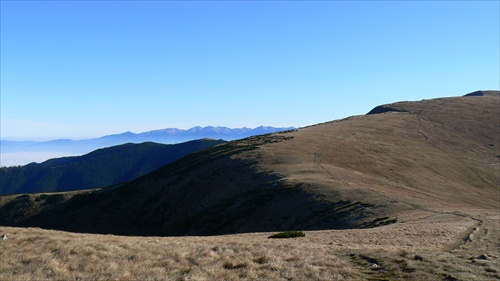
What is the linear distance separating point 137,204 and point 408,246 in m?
70.6

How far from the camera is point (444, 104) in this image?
182 meters

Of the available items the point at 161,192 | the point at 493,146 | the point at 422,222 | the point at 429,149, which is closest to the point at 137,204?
the point at 161,192

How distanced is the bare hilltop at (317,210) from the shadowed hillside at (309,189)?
0.33m

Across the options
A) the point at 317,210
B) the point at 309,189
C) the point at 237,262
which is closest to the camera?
the point at 237,262

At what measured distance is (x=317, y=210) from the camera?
1887 inches

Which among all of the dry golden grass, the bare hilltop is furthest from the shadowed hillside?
the dry golden grass

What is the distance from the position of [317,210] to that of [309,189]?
26.9ft

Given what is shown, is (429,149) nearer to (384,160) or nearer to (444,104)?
(384,160)

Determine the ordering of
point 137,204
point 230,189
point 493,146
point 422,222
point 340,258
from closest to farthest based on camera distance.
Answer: point 340,258, point 422,222, point 230,189, point 137,204, point 493,146

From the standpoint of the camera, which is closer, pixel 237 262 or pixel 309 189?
pixel 237 262

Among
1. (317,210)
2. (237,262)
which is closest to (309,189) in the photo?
(317,210)

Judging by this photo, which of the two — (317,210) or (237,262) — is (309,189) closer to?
(317,210)

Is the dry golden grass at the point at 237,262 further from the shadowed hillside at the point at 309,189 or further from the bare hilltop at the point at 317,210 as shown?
the shadowed hillside at the point at 309,189

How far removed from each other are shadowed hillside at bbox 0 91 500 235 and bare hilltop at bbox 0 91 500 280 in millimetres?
325
